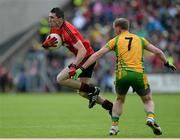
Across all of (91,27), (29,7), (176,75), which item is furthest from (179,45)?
(29,7)

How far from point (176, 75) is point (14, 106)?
11158 mm

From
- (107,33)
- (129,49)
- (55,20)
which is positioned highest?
(107,33)

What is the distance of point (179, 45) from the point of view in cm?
3362

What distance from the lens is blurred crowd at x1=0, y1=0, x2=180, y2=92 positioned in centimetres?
3369

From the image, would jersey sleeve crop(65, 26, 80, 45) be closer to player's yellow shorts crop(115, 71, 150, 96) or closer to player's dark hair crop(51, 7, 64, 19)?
player's dark hair crop(51, 7, 64, 19)

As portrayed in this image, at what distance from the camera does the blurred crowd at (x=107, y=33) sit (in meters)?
33.7

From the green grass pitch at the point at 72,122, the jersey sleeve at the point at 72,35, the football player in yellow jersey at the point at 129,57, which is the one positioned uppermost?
the jersey sleeve at the point at 72,35

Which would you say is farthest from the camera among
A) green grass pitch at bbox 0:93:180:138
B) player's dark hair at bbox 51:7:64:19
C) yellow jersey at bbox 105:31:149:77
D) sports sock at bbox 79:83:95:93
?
sports sock at bbox 79:83:95:93

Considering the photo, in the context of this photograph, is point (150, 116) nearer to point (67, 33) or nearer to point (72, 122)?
point (67, 33)

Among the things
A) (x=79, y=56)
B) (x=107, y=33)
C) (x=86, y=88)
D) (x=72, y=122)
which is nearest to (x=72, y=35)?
(x=79, y=56)

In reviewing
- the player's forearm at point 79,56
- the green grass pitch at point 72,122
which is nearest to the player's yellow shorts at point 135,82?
the green grass pitch at point 72,122

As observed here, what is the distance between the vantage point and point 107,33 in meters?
34.2

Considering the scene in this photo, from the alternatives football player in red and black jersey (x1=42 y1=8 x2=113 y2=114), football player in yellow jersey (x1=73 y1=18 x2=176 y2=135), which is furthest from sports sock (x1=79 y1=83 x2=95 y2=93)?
football player in yellow jersey (x1=73 y1=18 x2=176 y2=135)

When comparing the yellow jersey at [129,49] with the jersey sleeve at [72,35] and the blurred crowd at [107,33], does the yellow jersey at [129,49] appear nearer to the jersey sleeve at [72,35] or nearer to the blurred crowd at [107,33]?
the jersey sleeve at [72,35]
